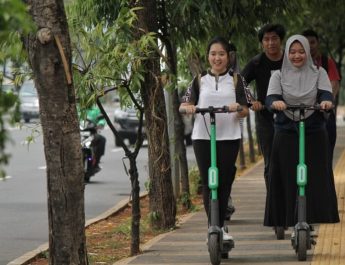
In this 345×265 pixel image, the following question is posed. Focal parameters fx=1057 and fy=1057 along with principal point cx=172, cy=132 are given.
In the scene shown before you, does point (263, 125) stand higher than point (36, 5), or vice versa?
point (36, 5)

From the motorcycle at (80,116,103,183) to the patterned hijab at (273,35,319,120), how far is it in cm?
1008

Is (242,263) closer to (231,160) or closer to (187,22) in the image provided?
(231,160)

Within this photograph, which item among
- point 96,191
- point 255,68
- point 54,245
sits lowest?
point 96,191

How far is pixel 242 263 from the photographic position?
8469mm

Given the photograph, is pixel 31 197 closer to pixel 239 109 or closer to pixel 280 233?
pixel 280 233

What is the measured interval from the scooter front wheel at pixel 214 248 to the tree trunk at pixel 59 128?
141 centimetres

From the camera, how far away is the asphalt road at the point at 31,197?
11.8m

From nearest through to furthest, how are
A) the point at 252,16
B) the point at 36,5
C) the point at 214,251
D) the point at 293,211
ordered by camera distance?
the point at 36,5
the point at 214,251
the point at 293,211
the point at 252,16

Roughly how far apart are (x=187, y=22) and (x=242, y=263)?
388 cm

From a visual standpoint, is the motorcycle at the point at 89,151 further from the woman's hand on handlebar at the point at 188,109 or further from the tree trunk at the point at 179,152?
the woman's hand on handlebar at the point at 188,109

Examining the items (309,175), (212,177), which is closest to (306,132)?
(309,175)

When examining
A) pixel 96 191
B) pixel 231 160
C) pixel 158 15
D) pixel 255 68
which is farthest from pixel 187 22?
pixel 96 191

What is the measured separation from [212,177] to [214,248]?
56cm

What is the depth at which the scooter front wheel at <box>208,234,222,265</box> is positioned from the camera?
8141mm
